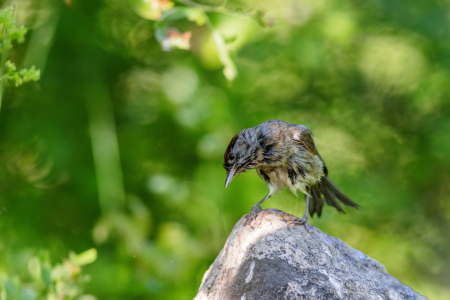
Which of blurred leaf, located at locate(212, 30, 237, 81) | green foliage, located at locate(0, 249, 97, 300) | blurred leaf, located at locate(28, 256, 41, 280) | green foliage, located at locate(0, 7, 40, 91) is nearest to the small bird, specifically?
blurred leaf, located at locate(212, 30, 237, 81)

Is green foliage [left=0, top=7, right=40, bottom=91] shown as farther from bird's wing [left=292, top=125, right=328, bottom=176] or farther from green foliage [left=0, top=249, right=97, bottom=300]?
bird's wing [left=292, top=125, right=328, bottom=176]

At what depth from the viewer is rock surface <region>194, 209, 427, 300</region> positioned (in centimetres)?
233

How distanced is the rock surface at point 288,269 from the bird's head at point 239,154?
0.66 metres

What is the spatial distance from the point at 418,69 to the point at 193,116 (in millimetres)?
2976

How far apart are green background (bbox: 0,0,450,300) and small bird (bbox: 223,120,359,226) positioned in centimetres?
77

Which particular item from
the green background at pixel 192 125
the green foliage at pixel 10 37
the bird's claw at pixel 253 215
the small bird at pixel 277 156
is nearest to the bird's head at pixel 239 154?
the small bird at pixel 277 156

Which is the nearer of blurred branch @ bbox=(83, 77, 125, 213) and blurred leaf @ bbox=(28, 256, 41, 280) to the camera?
blurred leaf @ bbox=(28, 256, 41, 280)

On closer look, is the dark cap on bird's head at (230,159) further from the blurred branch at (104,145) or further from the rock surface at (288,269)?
the blurred branch at (104,145)

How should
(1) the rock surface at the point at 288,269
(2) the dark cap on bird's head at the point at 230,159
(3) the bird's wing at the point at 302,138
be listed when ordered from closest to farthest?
(1) the rock surface at the point at 288,269, (2) the dark cap on bird's head at the point at 230,159, (3) the bird's wing at the point at 302,138

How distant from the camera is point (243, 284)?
2.42 meters

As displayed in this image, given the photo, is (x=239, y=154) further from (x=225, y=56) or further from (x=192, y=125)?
A: (x=192, y=125)

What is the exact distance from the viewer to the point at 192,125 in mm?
4535

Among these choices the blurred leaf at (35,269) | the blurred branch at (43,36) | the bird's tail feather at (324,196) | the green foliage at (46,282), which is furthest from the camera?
the bird's tail feather at (324,196)

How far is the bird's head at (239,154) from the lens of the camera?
3.55 meters
